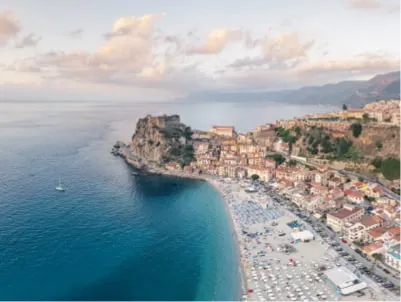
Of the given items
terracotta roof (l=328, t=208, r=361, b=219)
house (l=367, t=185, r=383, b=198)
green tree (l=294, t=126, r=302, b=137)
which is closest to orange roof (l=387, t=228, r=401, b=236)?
terracotta roof (l=328, t=208, r=361, b=219)

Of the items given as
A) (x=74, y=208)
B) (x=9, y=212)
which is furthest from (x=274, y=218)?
(x=9, y=212)

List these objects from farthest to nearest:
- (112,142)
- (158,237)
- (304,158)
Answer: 1. (112,142)
2. (304,158)
3. (158,237)

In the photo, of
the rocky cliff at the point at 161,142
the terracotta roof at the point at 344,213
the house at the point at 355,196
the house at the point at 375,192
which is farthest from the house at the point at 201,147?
the terracotta roof at the point at 344,213

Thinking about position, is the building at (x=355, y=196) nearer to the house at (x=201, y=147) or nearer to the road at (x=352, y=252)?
the road at (x=352, y=252)

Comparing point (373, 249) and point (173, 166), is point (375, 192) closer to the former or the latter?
point (373, 249)

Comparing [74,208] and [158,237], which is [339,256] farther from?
[74,208]

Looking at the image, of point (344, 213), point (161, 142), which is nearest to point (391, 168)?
point (344, 213)

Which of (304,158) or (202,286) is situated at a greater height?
(304,158)
